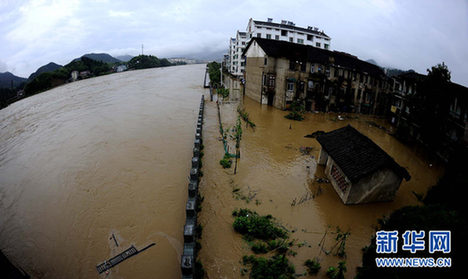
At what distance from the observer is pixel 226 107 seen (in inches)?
1182

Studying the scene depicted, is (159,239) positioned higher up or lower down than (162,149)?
lower down

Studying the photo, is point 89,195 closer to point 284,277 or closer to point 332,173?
point 284,277

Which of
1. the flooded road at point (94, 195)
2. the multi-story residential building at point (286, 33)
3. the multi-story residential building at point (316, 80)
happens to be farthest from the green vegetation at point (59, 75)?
the multi-story residential building at point (316, 80)

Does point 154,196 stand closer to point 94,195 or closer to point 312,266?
point 94,195

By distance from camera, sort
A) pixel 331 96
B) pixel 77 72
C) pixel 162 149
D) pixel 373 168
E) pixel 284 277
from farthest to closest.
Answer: pixel 77 72, pixel 331 96, pixel 162 149, pixel 373 168, pixel 284 277

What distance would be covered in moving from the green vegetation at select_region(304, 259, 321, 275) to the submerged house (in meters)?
4.08

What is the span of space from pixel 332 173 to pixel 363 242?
409 centimetres

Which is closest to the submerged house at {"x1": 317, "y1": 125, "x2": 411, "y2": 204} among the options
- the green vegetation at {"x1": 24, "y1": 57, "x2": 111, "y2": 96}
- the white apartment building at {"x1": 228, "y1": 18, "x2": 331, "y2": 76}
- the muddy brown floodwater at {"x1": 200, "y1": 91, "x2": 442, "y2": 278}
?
the muddy brown floodwater at {"x1": 200, "y1": 91, "x2": 442, "y2": 278}

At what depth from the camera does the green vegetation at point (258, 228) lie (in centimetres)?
865

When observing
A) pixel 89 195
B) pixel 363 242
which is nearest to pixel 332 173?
pixel 363 242

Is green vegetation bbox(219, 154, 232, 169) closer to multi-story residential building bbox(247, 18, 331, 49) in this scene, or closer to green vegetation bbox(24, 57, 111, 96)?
multi-story residential building bbox(247, 18, 331, 49)

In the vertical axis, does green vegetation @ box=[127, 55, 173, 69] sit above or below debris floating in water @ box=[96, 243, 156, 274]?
above

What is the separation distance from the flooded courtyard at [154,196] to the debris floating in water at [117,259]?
25cm

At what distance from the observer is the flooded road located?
814cm
